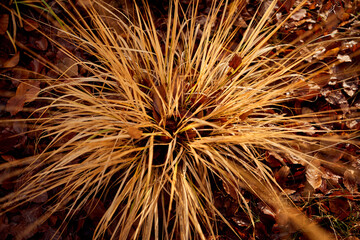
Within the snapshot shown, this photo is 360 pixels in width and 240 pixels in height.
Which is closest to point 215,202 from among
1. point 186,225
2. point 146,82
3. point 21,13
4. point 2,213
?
point 186,225

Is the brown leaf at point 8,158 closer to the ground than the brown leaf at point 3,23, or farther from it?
closer to the ground

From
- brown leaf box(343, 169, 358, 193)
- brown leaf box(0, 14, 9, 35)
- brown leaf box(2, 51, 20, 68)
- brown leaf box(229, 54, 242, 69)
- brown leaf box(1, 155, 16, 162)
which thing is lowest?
brown leaf box(343, 169, 358, 193)

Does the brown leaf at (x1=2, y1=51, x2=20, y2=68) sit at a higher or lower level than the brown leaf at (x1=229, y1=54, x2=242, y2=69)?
lower

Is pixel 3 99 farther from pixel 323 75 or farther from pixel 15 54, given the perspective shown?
pixel 323 75

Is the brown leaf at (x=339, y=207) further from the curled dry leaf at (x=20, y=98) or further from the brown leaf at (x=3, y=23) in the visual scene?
the brown leaf at (x=3, y=23)

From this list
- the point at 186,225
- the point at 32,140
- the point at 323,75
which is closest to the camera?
the point at 186,225

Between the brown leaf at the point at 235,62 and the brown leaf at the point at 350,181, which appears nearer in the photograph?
the brown leaf at the point at 235,62

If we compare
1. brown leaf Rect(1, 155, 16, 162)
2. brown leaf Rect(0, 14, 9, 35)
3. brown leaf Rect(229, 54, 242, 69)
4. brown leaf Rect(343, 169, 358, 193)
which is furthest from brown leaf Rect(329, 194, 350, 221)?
brown leaf Rect(0, 14, 9, 35)

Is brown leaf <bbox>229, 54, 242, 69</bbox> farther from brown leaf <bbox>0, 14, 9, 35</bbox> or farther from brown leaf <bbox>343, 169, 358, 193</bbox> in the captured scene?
brown leaf <bbox>0, 14, 9, 35</bbox>

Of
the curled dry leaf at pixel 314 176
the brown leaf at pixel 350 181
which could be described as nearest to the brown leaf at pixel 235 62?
the curled dry leaf at pixel 314 176
